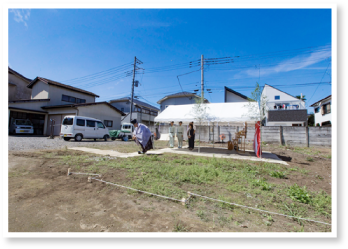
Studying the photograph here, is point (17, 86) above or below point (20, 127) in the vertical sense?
above

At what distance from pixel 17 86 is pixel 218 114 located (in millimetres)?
25236

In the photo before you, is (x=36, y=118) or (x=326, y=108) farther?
(x=326, y=108)

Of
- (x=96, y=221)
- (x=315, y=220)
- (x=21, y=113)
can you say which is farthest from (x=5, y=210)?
(x=21, y=113)

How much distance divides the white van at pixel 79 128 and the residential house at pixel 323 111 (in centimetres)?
2405

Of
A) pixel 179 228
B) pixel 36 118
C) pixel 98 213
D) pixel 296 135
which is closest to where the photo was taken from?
pixel 179 228

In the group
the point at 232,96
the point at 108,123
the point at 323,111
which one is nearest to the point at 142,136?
the point at 108,123

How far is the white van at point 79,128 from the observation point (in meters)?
11.7

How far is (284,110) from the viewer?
77.4 feet

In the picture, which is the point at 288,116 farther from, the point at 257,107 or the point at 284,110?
the point at 257,107

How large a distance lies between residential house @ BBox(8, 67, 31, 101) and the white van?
13615 millimetres

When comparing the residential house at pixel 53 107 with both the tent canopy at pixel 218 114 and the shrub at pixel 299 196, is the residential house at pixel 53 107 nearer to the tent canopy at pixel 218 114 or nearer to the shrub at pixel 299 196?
the tent canopy at pixel 218 114

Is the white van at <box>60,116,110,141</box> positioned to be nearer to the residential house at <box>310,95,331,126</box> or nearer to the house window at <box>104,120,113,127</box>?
the house window at <box>104,120,113,127</box>
